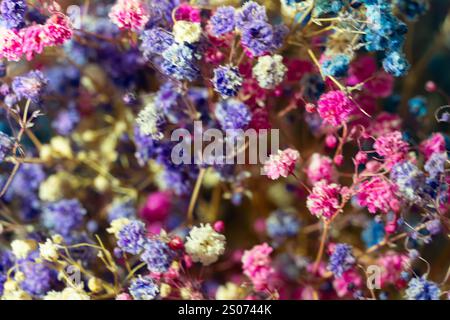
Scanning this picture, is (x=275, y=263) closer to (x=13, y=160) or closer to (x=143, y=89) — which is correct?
(x=143, y=89)

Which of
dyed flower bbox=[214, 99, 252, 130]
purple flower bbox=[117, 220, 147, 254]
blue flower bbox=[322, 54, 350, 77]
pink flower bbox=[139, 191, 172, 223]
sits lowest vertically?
pink flower bbox=[139, 191, 172, 223]

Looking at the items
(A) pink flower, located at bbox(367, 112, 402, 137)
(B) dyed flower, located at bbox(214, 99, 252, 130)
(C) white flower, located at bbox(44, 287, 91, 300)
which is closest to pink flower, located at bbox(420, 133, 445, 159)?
(A) pink flower, located at bbox(367, 112, 402, 137)

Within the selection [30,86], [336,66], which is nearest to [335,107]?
[336,66]

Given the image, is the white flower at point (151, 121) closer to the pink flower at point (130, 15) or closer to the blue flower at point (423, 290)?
the pink flower at point (130, 15)

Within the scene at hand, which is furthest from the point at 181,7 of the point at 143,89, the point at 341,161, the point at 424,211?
the point at 424,211

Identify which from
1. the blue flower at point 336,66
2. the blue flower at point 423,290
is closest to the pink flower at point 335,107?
the blue flower at point 336,66

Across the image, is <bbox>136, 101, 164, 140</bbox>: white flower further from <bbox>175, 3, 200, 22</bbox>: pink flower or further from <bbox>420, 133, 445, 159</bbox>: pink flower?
<bbox>420, 133, 445, 159</bbox>: pink flower
